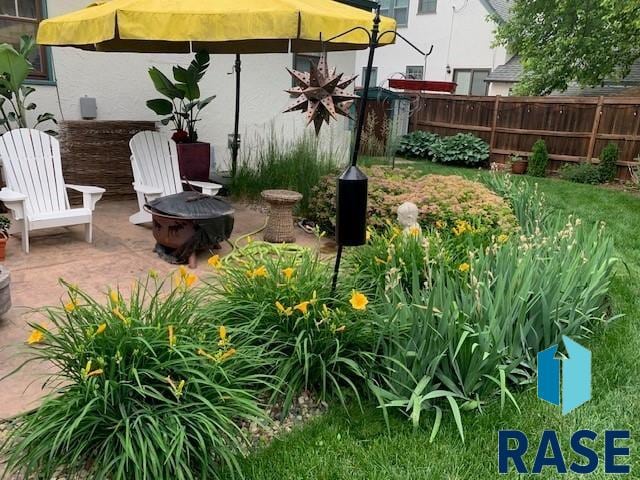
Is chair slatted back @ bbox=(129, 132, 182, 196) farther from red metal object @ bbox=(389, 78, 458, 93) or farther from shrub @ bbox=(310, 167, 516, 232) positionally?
red metal object @ bbox=(389, 78, 458, 93)

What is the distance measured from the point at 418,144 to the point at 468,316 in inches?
439

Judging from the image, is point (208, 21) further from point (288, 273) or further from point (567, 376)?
point (567, 376)

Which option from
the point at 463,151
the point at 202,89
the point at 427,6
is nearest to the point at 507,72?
the point at 427,6

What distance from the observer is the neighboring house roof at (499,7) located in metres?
15.6

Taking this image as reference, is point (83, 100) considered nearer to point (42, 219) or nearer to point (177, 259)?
point (42, 219)

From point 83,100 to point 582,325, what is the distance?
5.64 m

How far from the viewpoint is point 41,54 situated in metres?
5.74

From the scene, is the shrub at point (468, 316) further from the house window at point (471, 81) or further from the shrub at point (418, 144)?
the house window at point (471, 81)

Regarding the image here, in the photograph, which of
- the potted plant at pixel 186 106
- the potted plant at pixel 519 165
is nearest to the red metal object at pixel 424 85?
the potted plant at pixel 519 165

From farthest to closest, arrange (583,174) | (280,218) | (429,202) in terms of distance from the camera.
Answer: (583,174) < (280,218) < (429,202)

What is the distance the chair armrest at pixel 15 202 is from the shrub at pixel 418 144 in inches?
395

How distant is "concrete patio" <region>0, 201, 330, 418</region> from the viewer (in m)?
2.47

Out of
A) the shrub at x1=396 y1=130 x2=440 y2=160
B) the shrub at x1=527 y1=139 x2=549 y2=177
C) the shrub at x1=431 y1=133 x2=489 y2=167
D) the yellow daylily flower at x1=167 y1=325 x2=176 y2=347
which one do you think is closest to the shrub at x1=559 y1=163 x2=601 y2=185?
the shrub at x1=527 y1=139 x2=549 y2=177

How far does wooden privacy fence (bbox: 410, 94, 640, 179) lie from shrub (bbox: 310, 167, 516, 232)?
21.0ft
